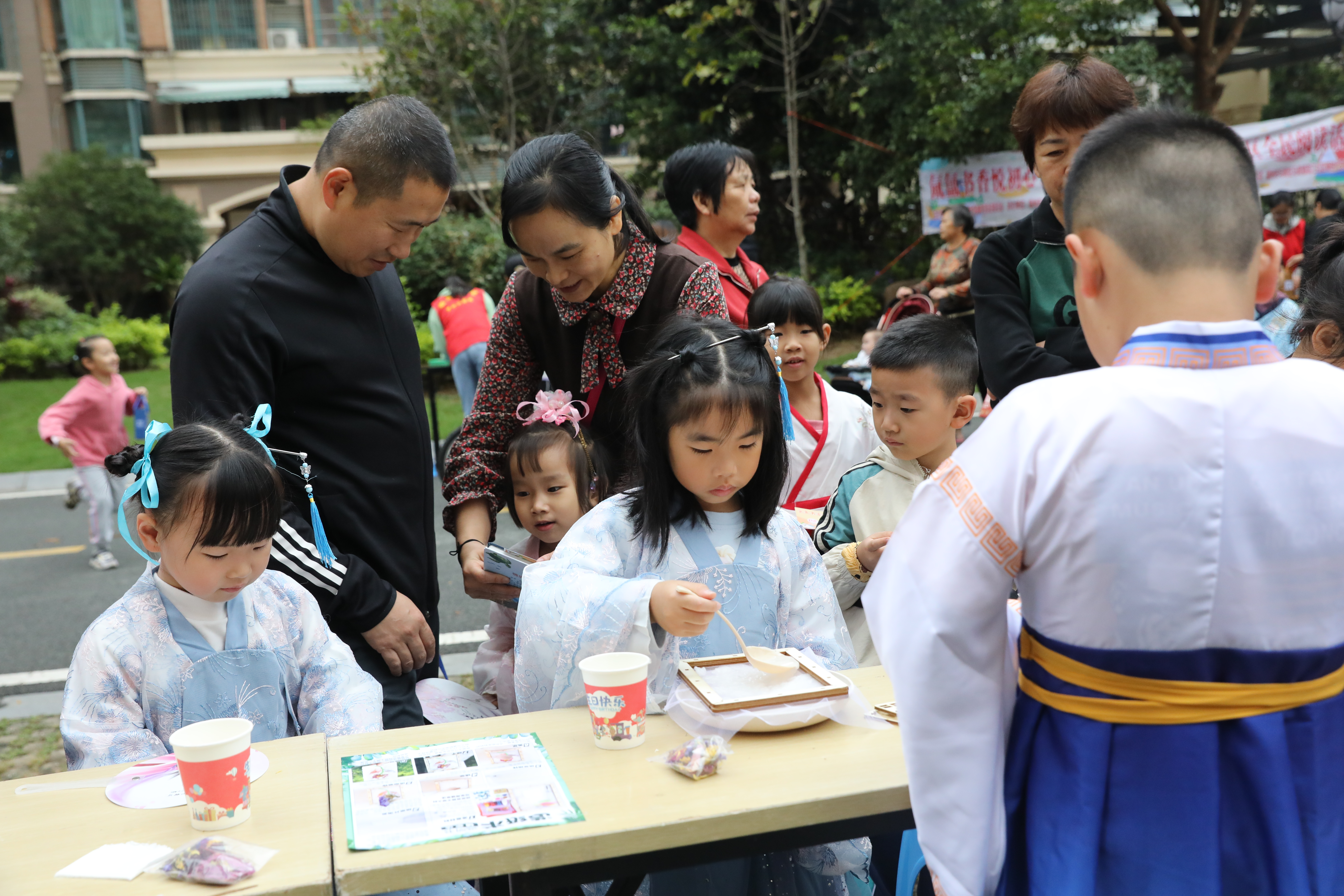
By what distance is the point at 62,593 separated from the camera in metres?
6.08

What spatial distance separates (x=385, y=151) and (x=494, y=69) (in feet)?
47.6

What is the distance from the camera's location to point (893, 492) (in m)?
2.75

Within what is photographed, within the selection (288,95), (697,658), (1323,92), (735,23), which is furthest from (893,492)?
(288,95)

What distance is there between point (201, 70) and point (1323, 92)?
26.5 m

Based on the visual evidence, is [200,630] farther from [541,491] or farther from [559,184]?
[559,184]

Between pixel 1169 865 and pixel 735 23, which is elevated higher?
pixel 735 23

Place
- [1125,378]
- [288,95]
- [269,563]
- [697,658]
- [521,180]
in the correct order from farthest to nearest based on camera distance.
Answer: [288,95]
[521,180]
[269,563]
[697,658]
[1125,378]

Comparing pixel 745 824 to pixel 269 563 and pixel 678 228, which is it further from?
pixel 678 228

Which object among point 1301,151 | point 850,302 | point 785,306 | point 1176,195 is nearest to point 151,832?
point 1176,195

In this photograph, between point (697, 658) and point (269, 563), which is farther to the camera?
point (269, 563)

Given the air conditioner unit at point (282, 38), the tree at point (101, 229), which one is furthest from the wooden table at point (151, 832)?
the air conditioner unit at point (282, 38)

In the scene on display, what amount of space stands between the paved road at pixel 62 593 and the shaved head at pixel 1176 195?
Result: 3.65 meters

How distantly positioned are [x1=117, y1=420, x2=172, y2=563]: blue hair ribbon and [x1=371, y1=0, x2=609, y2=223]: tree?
45.1 ft

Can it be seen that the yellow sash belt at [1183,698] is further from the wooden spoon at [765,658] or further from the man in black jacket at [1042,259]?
the man in black jacket at [1042,259]
